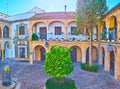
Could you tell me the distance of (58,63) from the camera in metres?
11.9

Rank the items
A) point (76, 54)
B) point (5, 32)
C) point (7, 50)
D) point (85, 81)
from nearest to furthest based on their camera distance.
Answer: point (85, 81) < point (76, 54) < point (5, 32) < point (7, 50)

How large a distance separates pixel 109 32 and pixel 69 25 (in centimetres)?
878

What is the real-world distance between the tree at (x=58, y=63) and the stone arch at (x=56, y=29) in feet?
44.6

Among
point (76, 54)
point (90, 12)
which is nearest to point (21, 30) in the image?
point (76, 54)

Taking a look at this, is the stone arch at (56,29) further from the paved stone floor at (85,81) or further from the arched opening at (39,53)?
the paved stone floor at (85,81)

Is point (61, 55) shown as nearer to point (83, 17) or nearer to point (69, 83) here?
point (69, 83)

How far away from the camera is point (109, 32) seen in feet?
61.0

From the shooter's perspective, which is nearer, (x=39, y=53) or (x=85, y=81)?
(x=85, y=81)

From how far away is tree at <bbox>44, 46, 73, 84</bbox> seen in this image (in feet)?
39.0

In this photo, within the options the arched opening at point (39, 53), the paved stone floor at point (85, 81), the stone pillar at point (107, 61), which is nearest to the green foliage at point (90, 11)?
the stone pillar at point (107, 61)

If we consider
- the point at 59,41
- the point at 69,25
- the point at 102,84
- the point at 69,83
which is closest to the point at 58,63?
the point at 69,83

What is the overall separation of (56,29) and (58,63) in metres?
15.2

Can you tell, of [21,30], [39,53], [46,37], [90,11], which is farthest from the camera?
[21,30]

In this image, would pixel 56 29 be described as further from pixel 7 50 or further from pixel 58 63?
pixel 58 63
